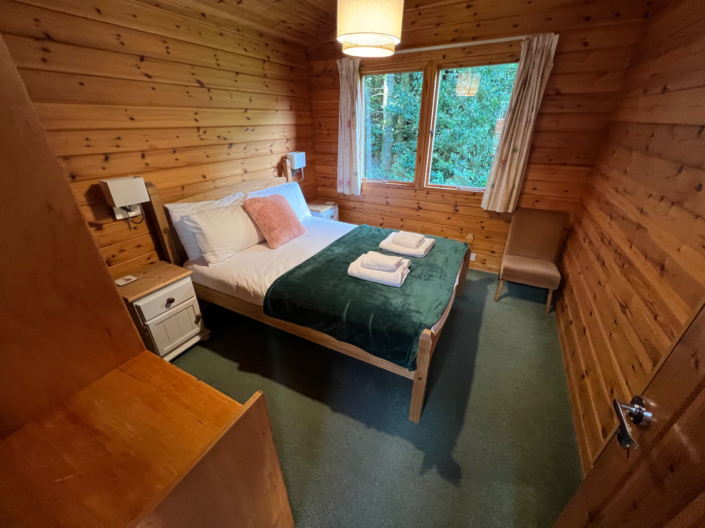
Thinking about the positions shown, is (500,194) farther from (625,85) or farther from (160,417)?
(160,417)

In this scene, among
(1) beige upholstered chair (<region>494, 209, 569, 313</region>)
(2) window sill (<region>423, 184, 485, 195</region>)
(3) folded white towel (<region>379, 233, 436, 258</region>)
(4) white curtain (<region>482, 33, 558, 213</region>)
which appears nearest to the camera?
(3) folded white towel (<region>379, 233, 436, 258</region>)

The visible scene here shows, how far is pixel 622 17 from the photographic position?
216 centimetres

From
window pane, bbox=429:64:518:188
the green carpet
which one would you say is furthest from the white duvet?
window pane, bbox=429:64:518:188

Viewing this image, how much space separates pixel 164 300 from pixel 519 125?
330 cm

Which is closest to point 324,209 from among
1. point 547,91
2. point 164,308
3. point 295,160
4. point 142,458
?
point 295,160

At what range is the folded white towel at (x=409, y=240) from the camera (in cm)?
233

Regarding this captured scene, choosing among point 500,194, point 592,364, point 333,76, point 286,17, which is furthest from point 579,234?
point 286,17

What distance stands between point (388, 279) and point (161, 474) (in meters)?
1.42

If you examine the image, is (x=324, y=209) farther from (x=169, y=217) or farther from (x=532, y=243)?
(x=532, y=243)

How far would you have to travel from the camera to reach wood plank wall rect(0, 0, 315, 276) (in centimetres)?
158

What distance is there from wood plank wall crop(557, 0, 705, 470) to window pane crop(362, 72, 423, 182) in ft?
5.83

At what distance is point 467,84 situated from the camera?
2.88 meters

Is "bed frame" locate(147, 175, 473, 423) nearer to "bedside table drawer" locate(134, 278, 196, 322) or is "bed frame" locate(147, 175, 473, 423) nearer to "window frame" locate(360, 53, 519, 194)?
"bedside table drawer" locate(134, 278, 196, 322)

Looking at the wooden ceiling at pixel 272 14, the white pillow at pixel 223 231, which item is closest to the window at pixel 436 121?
the wooden ceiling at pixel 272 14
